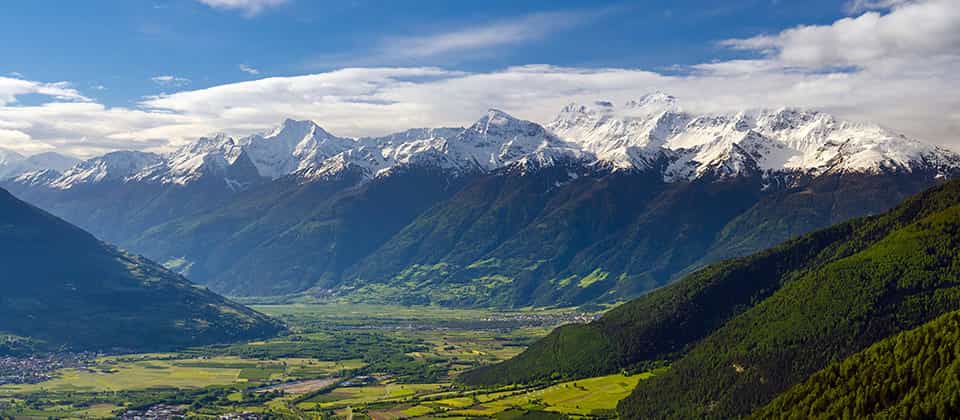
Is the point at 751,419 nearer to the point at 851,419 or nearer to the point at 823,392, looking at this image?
the point at 823,392

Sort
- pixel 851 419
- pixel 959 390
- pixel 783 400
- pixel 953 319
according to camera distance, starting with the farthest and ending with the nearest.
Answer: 1. pixel 783 400
2. pixel 953 319
3. pixel 851 419
4. pixel 959 390

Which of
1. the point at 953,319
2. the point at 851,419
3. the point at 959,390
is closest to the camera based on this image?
the point at 959,390

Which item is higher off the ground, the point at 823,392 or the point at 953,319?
the point at 953,319

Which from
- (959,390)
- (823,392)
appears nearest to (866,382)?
(823,392)

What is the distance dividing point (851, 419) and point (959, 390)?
54.6ft

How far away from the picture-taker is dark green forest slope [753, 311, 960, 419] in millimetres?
139875

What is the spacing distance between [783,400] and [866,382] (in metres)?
18.8

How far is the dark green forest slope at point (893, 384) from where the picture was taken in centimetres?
13988

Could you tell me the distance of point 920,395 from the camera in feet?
468

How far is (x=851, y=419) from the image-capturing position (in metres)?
148

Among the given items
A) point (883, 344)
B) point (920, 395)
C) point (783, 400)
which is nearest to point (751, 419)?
point (783, 400)

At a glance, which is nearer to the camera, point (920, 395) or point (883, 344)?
point (920, 395)

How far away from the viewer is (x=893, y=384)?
14938cm

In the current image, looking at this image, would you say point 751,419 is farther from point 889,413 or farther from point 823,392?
point 889,413
